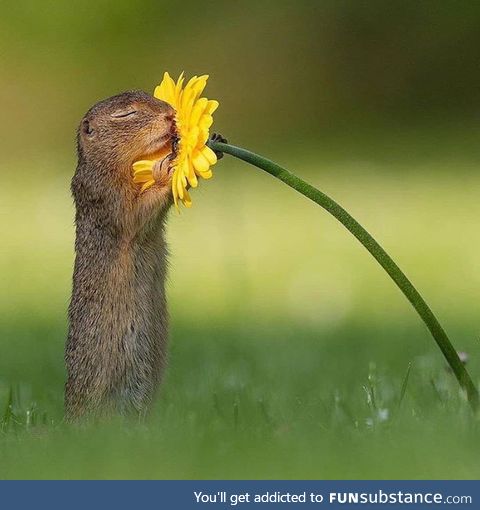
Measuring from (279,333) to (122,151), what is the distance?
2828 mm

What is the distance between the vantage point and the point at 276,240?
10797 millimetres

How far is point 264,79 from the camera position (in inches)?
701

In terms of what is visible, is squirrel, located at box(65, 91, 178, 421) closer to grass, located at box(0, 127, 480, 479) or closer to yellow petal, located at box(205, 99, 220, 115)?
grass, located at box(0, 127, 480, 479)

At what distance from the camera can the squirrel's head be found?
16.5 ft

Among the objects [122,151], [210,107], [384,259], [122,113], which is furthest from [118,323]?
[384,259]

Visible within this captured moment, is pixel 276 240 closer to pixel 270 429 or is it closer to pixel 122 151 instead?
pixel 122 151

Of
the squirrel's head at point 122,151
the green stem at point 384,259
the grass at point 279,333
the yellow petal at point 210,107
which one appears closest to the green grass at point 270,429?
the grass at point 279,333

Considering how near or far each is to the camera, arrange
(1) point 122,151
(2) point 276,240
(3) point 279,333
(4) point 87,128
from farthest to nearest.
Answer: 1. (2) point 276,240
2. (3) point 279,333
3. (4) point 87,128
4. (1) point 122,151

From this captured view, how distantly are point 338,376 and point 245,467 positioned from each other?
2540mm

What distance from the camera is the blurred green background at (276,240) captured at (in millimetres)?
4121

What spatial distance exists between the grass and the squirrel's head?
0.81 m

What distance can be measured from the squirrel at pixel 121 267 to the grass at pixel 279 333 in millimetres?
197

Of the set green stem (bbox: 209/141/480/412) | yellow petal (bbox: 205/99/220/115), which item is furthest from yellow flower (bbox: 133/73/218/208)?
green stem (bbox: 209/141/480/412)

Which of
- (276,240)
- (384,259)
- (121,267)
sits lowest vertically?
(384,259)
